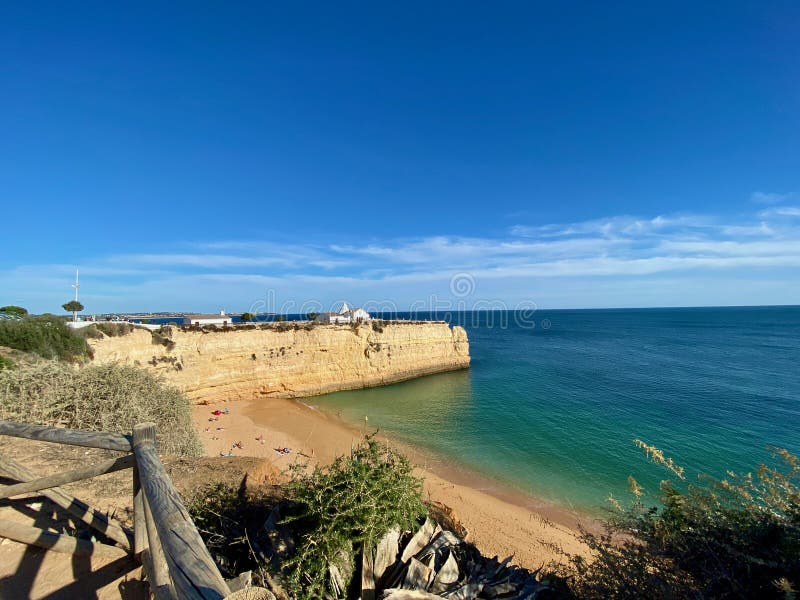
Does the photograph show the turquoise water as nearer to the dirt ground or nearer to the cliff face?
the cliff face

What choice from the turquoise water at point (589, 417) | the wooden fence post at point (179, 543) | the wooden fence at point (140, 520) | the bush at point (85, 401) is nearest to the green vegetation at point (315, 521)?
the wooden fence at point (140, 520)

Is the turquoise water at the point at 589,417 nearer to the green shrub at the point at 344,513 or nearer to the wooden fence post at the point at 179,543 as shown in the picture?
the green shrub at the point at 344,513

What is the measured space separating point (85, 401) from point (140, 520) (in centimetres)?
484

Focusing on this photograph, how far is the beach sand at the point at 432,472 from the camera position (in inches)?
331

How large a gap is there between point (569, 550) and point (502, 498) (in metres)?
2.61

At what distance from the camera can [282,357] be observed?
21953 millimetres

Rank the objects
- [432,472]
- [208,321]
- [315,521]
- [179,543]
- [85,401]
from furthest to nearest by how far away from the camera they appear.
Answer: [208,321] < [432,472] < [85,401] < [315,521] < [179,543]

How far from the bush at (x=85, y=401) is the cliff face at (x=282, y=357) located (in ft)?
31.1

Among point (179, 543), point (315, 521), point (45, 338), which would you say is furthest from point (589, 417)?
point (45, 338)

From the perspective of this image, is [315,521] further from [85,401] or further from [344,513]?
[85,401]

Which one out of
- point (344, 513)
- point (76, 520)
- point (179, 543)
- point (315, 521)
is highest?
point (179, 543)

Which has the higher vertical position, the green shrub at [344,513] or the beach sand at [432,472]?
the green shrub at [344,513]

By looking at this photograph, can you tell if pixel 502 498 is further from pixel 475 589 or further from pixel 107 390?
pixel 107 390

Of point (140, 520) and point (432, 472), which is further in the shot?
point (432, 472)
